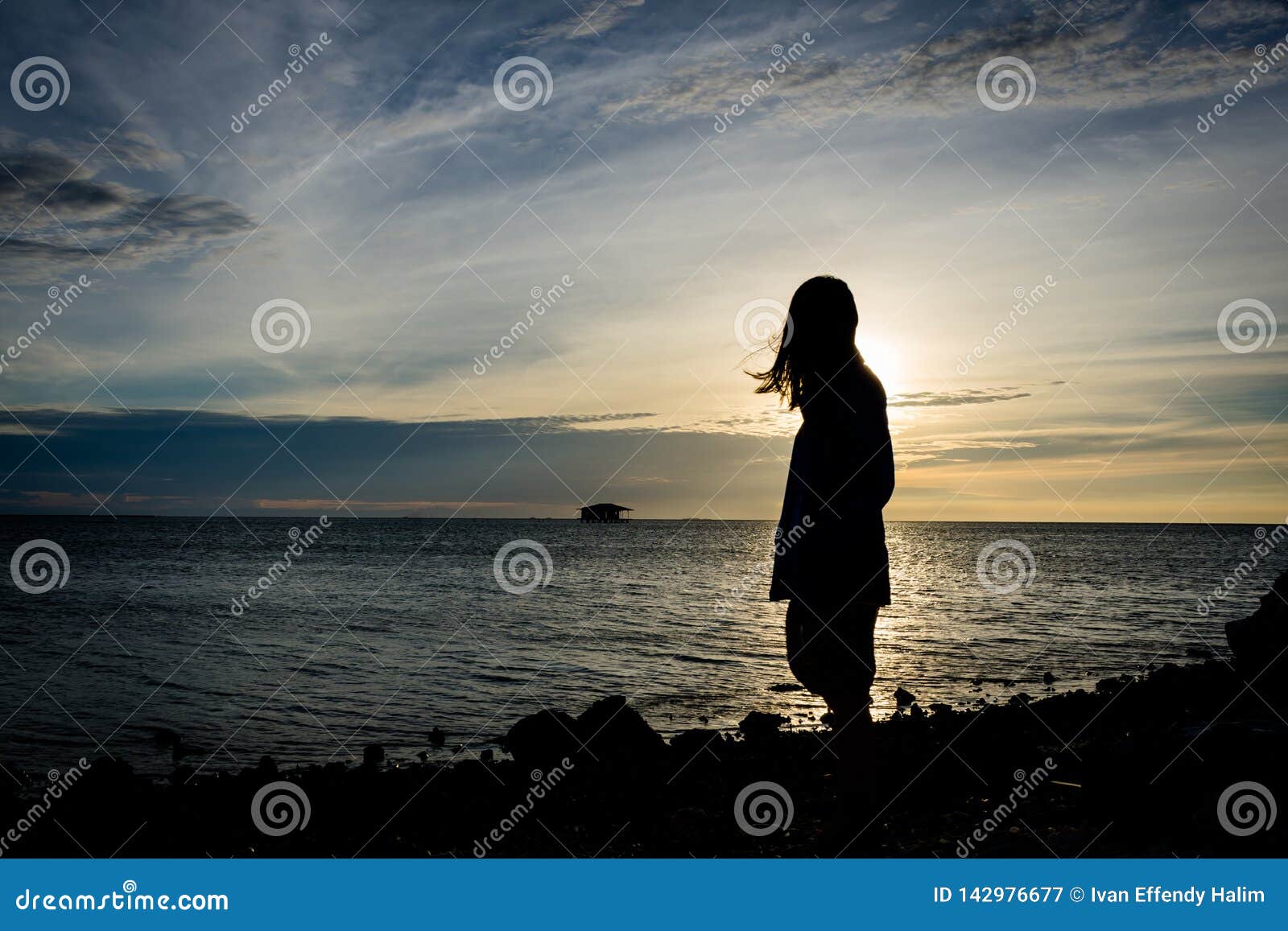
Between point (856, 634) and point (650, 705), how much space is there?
13.7 m

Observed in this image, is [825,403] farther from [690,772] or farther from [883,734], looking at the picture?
[883,734]

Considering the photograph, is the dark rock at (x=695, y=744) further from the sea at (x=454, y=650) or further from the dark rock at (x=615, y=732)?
the sea at (x=454, y=650)

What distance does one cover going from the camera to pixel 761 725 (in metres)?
13.8

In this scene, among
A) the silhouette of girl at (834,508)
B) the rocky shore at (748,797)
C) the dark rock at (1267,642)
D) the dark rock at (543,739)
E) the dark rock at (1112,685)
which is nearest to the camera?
the silhouette of girl at (834,508)

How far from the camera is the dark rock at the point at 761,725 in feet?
41.8

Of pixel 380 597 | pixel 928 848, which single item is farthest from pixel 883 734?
pixel 380 597

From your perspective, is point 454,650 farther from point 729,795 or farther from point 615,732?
point 729,795

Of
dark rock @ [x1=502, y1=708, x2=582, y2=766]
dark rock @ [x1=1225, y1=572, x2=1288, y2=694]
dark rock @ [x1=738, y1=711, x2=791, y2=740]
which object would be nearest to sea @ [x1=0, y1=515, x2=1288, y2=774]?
dark rock @ [x1=738, y1=711, x2=791, y2=740]

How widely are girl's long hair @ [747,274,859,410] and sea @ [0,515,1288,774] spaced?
11.3 m

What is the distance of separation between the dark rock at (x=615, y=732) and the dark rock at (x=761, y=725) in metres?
1.92

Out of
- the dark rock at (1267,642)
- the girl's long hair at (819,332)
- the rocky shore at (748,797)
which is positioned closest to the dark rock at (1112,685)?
the dark rock at (1267,642)

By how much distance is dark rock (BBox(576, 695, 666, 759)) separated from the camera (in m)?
10.9

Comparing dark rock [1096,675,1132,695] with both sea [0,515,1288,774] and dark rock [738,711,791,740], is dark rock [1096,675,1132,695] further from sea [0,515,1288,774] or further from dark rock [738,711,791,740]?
dark rock [738,711,791,740]

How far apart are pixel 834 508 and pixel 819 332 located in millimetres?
884
